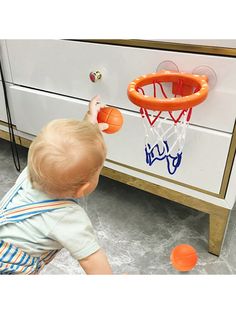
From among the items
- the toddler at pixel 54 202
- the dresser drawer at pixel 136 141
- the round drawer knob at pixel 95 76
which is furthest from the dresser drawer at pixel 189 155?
the toddler at pixel 54 202

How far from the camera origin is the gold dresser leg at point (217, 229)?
0.90 metres

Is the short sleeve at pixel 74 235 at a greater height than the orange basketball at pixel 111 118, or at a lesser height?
lesser

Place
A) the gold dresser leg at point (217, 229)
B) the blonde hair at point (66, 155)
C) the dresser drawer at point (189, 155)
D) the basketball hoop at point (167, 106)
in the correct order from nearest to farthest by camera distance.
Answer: the blonde hair at point (66, 155), the basketball hoop at point (167, 106), the dresser drawer at point (189, 155), the gold dresser leg at point (217, 229)

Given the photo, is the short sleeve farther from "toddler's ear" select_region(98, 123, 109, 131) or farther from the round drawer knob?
the round drawer knob

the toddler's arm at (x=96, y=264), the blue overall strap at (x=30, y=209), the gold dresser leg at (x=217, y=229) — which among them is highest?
the blue overall strap at (x=30, y=209)

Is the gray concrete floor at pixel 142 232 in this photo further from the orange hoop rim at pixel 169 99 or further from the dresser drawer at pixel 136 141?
the orange hoop rim at pixel 169 99

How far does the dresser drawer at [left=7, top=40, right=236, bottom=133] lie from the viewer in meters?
0.73

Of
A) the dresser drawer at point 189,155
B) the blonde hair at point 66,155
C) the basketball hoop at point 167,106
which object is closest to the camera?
the blonde hair at point 66,155

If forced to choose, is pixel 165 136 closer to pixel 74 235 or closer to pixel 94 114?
pixel 94 114

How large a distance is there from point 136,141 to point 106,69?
0.69 feet

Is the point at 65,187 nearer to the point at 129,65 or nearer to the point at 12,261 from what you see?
the point at 12,261

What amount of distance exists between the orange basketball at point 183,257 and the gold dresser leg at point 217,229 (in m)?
0.06

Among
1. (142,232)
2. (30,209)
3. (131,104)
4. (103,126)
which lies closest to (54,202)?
(30,209)
